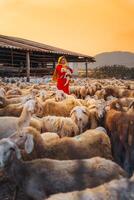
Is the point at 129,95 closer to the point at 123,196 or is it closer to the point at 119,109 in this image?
the point at 119,109

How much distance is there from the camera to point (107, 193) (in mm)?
4184

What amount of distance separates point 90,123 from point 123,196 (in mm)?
4701

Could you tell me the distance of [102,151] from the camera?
669cm

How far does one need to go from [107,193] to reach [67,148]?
2240 mm

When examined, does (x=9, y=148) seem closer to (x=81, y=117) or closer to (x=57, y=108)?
(x=81, y=117)

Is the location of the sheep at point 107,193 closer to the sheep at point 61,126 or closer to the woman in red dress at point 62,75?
the sheep at point 61,126

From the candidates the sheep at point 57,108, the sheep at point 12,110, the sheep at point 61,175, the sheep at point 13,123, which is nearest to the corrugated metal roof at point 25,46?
the sheep at point 57,108

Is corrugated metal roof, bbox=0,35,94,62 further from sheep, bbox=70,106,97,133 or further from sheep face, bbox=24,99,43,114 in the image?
sheep, bbox=70,106,97,133

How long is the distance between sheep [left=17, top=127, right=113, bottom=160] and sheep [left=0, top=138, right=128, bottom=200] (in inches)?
35.7

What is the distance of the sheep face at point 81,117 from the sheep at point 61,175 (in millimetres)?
3043

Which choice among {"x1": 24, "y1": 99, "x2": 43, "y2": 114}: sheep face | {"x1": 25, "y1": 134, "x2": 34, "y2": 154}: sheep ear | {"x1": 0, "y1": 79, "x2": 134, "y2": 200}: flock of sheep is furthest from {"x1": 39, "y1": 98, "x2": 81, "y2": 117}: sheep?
{"x1": 25, "y1": 134, "x2": 34, "y2": 154}: sheep ear

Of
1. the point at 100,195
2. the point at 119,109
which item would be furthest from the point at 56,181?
the point at 119,109

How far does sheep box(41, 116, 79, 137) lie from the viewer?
26.0 feet

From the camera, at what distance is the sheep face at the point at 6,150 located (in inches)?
215
